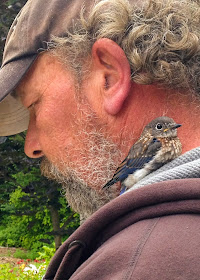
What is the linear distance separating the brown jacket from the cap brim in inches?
41.2

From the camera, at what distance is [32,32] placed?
237 centimetres

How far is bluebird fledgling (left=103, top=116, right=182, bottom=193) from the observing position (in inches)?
76.3

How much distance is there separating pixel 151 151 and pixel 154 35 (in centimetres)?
53

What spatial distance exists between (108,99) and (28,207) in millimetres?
8224

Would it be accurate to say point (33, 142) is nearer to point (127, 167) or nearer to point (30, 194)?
point (127, 167)

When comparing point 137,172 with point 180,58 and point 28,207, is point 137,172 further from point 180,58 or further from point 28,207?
point 28,207

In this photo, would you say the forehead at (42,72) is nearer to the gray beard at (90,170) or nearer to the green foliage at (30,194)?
the gray beard at (90,170)

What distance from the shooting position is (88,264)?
1.49m

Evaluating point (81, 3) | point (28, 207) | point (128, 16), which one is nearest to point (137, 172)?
point (128, 16)

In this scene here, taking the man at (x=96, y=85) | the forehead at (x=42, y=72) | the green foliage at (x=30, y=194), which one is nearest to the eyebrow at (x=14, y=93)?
the man at (x=96, y=85)

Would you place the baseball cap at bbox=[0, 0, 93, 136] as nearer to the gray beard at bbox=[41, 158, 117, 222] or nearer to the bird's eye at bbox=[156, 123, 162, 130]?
the gray beard at bbox=[41, 158, 117, 222]

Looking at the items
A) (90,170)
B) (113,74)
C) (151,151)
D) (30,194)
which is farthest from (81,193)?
(30,194)

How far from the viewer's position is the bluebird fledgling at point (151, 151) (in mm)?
1938

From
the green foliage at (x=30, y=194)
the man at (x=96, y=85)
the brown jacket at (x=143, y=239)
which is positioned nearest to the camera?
the brown jacket at (x=143, y=239)
